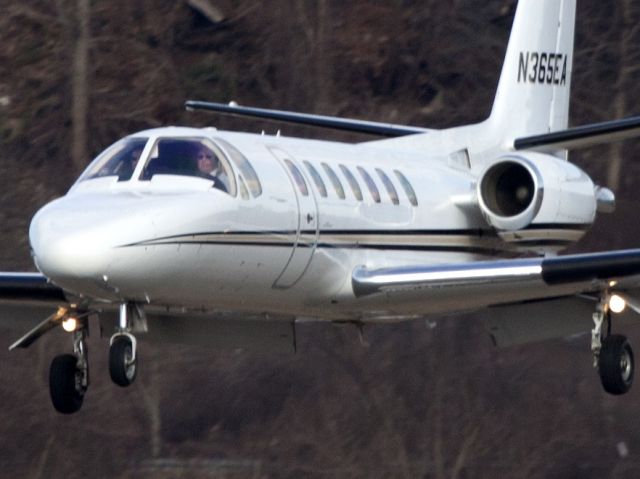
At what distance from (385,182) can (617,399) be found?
6.47 m

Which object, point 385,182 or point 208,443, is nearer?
point 385,182

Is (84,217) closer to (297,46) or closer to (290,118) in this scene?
(290,118)

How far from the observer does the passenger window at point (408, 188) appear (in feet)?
67.9

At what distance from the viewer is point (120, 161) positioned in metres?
18.4

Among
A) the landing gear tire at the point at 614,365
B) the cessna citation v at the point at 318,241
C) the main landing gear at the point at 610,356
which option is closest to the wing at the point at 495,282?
the cessna citation v at the point at 318,241

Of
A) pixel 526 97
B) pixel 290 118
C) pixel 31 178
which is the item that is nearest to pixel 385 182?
pixel 290 118

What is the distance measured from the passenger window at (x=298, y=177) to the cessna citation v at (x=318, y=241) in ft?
0.06

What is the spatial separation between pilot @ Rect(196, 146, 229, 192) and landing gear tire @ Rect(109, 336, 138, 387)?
58.6 inches

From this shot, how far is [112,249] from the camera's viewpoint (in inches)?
677

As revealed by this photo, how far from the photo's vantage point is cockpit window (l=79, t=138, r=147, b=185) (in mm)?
18312

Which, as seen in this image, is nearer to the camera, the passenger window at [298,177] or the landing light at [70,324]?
the passenger window at [298,177]

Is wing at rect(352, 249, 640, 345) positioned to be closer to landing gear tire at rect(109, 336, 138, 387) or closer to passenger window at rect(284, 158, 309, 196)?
passenger window at rect(284, 158, 309, 196)

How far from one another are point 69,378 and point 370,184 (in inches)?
127

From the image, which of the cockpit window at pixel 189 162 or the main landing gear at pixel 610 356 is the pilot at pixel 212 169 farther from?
the main landing gear at pixel 610 356
